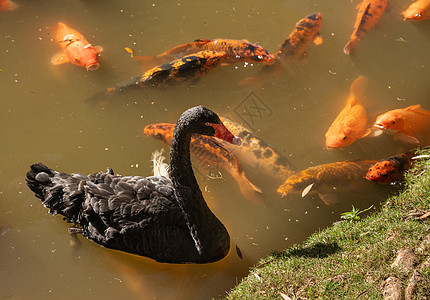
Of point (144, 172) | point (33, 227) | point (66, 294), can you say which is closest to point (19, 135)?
point (33, 227)

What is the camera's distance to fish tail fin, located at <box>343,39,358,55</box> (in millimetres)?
6566

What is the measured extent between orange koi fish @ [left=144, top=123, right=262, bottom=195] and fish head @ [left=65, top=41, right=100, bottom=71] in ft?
4.90

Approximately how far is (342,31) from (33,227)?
5.74 m

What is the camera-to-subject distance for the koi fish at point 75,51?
6113 millimetres

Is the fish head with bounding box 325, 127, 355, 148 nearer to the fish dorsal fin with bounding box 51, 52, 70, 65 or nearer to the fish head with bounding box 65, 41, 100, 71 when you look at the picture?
the fish head with bounding box 65, 41, 100, 71

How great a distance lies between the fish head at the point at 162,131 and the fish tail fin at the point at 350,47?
3.24 meters

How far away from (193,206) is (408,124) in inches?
128

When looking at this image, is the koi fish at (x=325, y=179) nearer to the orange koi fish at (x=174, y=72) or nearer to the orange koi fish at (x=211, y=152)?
the orange koi fish at (x=211, y=152)

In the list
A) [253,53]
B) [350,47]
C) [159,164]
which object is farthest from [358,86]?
[159,164]

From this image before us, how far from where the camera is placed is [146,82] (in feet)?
19.7

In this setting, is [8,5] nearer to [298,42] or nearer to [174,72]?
[174,72]

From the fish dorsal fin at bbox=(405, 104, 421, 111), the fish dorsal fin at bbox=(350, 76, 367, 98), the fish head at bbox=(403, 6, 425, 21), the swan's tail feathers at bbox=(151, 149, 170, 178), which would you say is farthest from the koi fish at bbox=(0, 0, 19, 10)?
the fish head at bbox=(403, 6, 425, 21)

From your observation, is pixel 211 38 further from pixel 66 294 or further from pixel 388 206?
pixel 66 294

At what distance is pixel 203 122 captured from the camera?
3.95m
